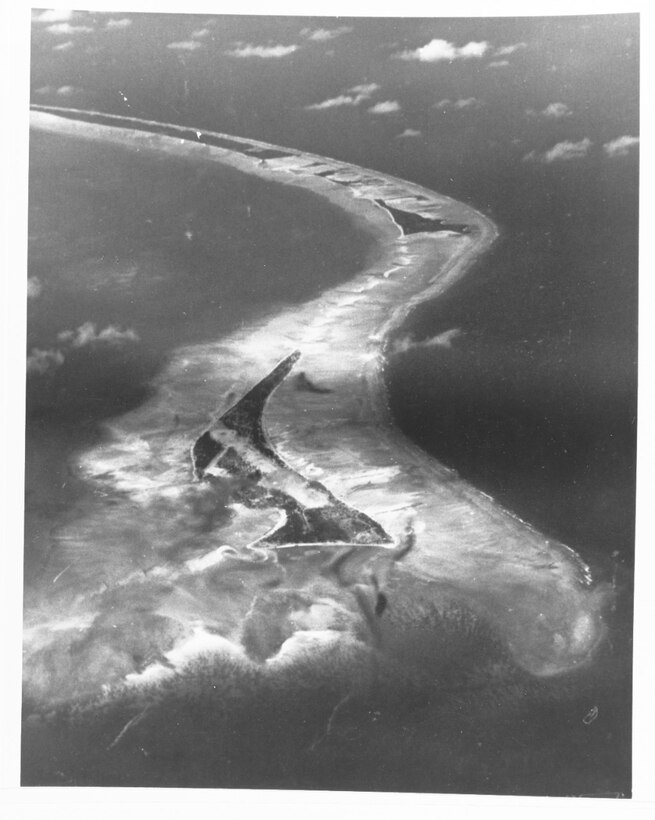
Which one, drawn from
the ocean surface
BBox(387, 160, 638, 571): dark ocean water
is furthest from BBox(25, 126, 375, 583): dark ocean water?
BBox(387, 160, 638, 571): dark ocean water

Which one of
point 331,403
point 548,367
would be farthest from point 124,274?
point 548,367

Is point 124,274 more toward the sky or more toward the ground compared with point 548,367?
more toward the sky

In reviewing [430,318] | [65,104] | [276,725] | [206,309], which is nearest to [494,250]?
[430,318]

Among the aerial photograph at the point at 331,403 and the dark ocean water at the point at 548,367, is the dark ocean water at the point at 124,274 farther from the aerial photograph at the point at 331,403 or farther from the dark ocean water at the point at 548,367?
the dark ocean water at the point at 548,367

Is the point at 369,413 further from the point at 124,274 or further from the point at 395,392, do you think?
the point at 124,274

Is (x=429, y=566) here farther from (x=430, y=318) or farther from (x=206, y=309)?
(x=206, y=309)

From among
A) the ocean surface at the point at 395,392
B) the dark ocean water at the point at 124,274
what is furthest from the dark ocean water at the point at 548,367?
the dark ocean water at the point at 124,274
